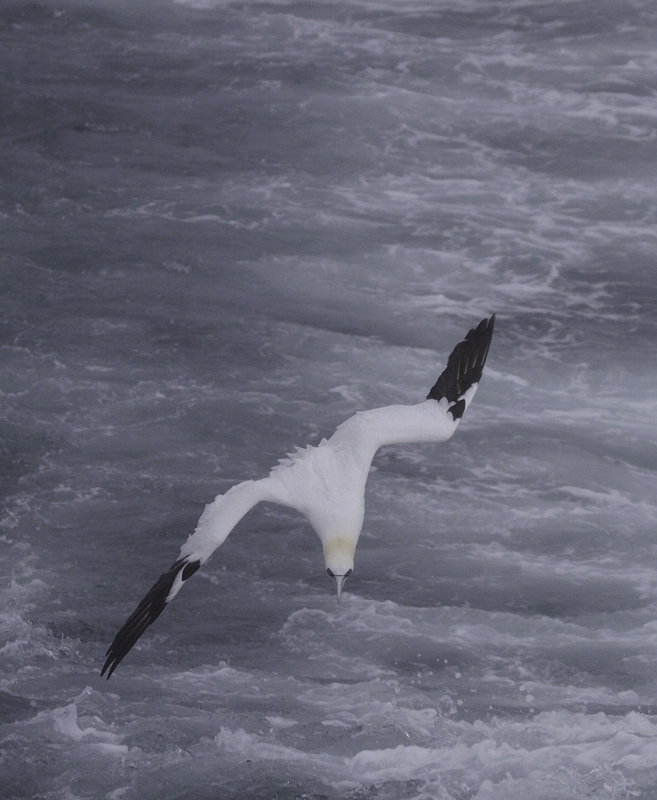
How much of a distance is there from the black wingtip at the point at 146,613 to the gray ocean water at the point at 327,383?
173 cm

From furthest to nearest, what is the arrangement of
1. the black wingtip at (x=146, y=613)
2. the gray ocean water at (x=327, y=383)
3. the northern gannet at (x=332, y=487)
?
the gray ocean water at (x=327, y=383) → the northern gannet at (x=332, y=487) → the black wingtip at (x=146, y=613)

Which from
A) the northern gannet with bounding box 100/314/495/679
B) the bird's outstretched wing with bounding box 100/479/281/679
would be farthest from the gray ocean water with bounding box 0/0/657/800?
the bird's outstretched wing with bounding box 100/479/281/679

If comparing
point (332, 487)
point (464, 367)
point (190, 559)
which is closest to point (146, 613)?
point (190, 559)

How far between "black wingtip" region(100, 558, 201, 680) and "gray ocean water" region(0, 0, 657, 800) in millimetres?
1732

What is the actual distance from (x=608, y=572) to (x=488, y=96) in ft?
46.7

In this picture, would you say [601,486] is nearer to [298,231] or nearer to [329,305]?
[329,305]

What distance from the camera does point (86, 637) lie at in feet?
46.4

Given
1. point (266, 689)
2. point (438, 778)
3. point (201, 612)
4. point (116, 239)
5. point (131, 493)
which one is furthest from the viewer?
point (116, 239)

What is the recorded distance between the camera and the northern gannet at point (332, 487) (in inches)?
455

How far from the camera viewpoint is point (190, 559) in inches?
456

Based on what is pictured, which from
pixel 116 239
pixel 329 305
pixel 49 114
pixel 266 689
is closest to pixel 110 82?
pixel 49 114

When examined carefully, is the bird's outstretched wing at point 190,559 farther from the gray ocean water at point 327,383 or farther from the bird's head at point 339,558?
the gray ocean water at point 327,383

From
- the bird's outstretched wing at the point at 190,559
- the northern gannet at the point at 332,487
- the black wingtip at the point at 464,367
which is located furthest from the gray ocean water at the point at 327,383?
the black wingtip at the point at 464,367

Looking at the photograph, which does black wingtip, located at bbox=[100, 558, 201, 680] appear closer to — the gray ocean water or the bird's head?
the bird's head
